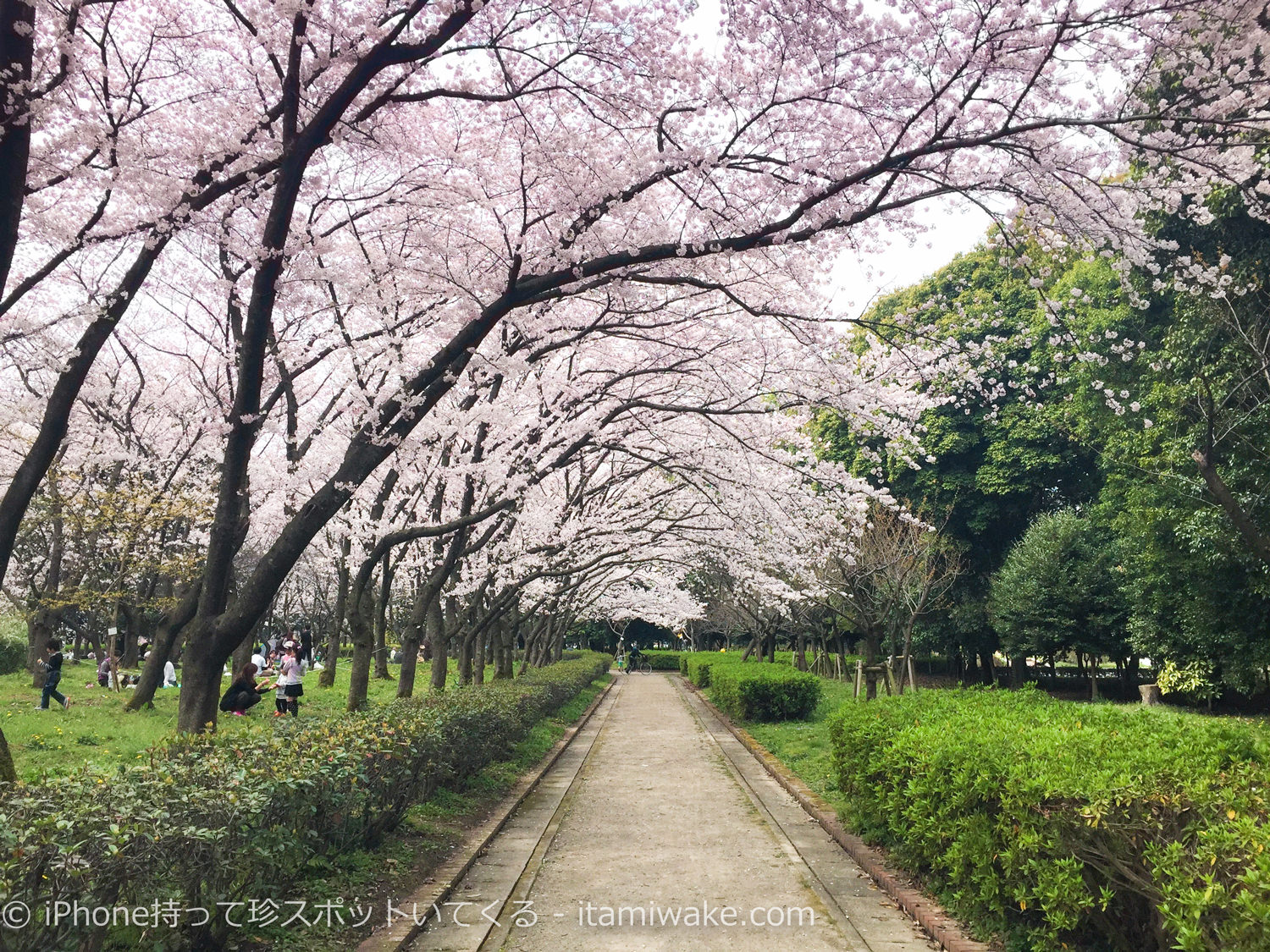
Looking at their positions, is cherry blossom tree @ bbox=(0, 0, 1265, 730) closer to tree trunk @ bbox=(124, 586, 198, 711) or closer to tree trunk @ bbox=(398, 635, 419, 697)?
tree trunk @ bbox=(398, 635, 419, 697)

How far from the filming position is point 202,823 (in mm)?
3994

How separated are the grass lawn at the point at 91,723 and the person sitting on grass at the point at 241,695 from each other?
0.21 m

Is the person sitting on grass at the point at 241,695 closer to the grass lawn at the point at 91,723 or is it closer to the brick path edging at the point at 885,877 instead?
the grass lawn at the point at 91,723

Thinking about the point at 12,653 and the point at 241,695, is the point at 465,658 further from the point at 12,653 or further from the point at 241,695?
the point at 12,653

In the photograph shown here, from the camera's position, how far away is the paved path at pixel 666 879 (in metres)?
5.12

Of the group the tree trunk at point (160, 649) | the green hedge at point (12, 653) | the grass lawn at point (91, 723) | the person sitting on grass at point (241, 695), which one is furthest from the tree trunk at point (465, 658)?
the green hedge at point (12, 653)

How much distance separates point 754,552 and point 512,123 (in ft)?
37.3

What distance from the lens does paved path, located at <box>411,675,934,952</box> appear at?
16.8 feet

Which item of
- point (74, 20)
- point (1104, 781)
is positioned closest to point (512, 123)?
point (74, 20)

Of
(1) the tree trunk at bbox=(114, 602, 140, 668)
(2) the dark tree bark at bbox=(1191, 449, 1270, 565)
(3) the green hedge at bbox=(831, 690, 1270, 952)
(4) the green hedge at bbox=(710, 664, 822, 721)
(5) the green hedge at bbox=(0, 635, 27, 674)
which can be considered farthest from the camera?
(5) the green hedge at bbox=(0, 635, 27, 674)

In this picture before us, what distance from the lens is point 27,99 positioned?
5008 mm

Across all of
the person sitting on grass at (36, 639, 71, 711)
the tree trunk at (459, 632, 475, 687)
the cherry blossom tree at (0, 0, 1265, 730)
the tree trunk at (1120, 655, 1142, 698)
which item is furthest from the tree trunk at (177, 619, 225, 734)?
the tree trunk at (1120, 655, 1142, 698)

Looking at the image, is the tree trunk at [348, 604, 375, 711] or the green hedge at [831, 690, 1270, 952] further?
the tree trunk at [348, 604, 375, 711]

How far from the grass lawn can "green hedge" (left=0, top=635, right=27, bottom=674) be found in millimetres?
3622
